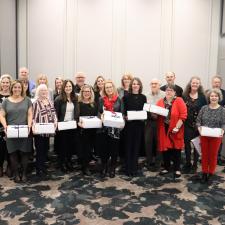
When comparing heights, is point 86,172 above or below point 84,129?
below

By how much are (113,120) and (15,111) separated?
1.26m

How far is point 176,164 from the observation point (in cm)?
463

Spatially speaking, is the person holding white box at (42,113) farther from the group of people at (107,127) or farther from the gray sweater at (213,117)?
the gray sweater at (213,117)

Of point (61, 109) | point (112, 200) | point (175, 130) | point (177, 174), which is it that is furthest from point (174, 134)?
point (61, 109)

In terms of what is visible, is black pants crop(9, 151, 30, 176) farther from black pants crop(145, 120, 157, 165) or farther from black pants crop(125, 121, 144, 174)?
black pants crop(145, 120, 157, 165)

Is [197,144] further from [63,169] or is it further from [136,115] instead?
[63,169]

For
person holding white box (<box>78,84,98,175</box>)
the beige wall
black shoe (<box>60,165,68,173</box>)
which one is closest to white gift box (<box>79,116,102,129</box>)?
person holding white box (<box>78,84,98,175</box>)

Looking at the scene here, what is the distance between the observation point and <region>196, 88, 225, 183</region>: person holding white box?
13.9ft

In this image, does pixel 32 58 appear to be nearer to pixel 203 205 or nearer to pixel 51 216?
pixel 51 216

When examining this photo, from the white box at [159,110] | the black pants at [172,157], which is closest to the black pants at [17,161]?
the white box at [159,110]

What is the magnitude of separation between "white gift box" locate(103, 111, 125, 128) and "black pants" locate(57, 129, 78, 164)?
1.99ft

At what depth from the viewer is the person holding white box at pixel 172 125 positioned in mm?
4402

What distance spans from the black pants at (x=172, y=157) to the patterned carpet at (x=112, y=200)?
0.53 feet

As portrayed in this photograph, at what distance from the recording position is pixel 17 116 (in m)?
4.22
